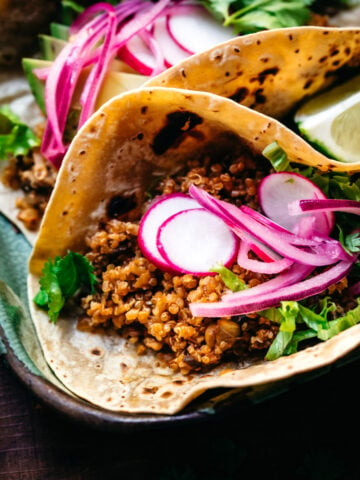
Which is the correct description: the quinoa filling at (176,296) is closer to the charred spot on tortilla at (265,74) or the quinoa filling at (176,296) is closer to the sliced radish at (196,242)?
the sliced radish at (196,242)

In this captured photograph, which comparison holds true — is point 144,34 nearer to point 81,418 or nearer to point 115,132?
point 115,132

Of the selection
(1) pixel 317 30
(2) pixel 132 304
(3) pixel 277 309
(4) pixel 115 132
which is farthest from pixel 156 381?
(1) pixel 317 30

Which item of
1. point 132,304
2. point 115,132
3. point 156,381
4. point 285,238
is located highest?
point 115,132

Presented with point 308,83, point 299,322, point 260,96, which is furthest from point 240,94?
point 299,322

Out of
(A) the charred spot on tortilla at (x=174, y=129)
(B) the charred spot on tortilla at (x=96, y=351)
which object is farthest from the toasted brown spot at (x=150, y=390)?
(A) the charred spot on tortilla at (x=174, y=129)

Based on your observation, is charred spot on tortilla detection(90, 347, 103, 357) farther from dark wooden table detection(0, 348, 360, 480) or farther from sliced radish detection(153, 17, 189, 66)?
sliced radish detection(153, 17, 189, 66)

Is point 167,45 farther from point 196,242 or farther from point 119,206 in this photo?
point 196,242
